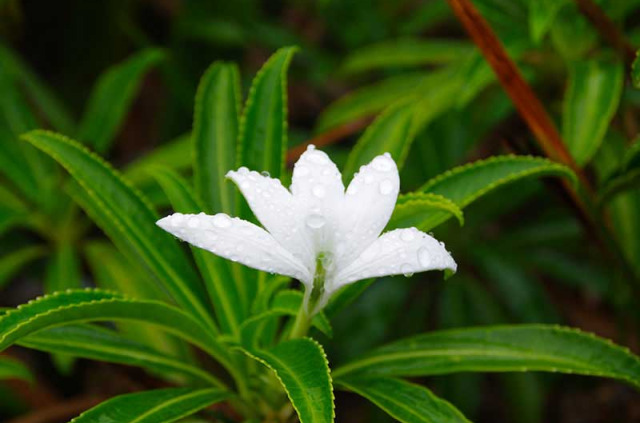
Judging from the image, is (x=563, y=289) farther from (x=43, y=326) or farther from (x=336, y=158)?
(x=43, y=326)

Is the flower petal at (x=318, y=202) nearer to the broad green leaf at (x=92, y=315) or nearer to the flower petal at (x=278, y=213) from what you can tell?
the flower petal at (x=278, y=213)

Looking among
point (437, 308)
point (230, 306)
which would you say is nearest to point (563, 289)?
point (437, 308)

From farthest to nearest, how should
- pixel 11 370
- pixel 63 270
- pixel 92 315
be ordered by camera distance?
pixel 63 270
pixel 11 370
pixel 92 315

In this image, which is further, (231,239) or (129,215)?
(129,215)

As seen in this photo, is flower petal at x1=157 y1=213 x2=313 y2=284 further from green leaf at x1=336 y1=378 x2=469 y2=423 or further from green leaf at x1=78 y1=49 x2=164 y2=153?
green leaf at x1=78 y1=49 x2=164 y2=153

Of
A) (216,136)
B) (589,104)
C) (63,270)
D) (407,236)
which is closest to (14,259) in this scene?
(63,270)

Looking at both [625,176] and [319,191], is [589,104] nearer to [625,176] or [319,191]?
[625,176]

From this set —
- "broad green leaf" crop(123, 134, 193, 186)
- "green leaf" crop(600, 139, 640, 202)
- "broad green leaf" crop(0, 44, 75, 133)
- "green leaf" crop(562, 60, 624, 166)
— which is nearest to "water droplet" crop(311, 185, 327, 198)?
"green leaf" crop(600, 139, 640, 202)
